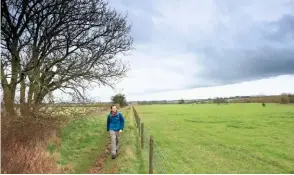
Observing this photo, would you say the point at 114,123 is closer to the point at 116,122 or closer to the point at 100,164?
the point at 116,122

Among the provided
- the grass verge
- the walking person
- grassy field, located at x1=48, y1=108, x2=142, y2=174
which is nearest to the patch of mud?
grassy field, located at x1=48, y1=108, x2=142, y2=174

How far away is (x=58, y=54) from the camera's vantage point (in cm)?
2359

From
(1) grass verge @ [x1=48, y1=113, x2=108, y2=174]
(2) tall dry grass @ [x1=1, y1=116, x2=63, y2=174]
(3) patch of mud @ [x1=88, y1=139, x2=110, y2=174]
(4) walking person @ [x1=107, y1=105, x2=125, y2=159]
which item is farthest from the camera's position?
(4) walking person @ [x1=107, y1=105, x2=125, y2=159]

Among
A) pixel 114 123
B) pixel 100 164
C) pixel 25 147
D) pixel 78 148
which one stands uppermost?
pixel 114 123

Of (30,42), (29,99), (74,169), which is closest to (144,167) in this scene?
(74,169)

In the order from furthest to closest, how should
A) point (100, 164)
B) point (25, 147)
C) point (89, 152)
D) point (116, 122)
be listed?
point (89, 152), point (116, 122), point (100, 164), point (25, 147)

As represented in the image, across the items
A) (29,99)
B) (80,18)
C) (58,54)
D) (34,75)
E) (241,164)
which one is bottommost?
(241,164)

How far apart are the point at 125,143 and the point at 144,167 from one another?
5.42 m

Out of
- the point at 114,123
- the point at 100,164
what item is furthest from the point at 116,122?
the point at 100,164

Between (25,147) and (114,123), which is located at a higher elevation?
(114,123)

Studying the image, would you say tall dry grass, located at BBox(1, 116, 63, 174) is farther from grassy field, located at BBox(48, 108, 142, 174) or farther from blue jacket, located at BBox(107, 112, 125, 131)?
blue jacket, located at BBox(107, 112, 125, 131)

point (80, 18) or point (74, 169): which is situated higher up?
point (80, 18)

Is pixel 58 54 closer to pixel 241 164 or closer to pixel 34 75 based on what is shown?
pixel 34 75

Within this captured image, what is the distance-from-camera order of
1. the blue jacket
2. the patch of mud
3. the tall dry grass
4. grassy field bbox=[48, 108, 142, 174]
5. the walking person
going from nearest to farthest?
the tall dry grass
the patch of mud
grassy field bbox=[48, 108, 142, 174]
the walking person
the blue jacket
